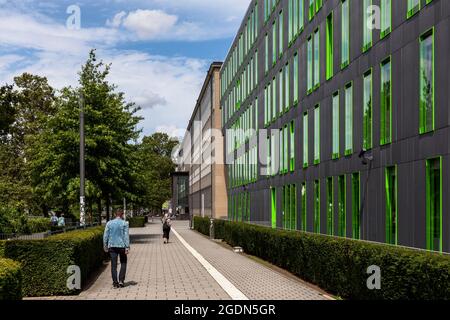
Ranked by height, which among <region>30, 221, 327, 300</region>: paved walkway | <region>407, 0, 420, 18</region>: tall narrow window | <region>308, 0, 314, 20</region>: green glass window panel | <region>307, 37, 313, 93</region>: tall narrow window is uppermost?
<region>308, 0, 314, 20</region>: green glass window panel

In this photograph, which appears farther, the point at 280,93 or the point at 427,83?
the point at 280,93

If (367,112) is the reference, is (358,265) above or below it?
below

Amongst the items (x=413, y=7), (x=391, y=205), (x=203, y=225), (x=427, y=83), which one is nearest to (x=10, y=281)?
(x=427, y=83)

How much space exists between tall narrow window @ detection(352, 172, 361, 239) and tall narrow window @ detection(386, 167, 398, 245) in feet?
8.09

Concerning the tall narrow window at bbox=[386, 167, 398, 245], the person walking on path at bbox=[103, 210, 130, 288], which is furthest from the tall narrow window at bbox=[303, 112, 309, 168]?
the person walking on path at bbox=[103, 210, 130, 288]

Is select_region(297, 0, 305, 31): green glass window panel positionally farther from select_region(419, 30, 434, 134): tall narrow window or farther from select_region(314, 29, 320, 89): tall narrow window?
select_region(419, 30, 434, 134): tall narrow window

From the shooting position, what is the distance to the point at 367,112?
21.0 m

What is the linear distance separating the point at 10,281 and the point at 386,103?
13921mm

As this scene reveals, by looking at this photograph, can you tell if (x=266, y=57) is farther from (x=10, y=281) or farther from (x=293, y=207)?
(x=10, y=281)

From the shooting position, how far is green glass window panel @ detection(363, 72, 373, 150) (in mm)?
20734

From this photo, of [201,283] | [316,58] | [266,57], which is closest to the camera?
[201,283]

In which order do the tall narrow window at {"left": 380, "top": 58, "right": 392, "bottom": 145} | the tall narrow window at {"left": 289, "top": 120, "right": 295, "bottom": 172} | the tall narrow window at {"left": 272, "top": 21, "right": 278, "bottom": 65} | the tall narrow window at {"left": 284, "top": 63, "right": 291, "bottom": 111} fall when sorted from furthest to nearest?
the tall narrow window at {"left": 272, "top": 21, "right": 278, "bottom": 65} < the tall narrow window at {"left": 284, "top": 63, "right": 291, "bottom": 111} < the tall narrow window at {"left": 289, "top": 120, "right": 295, "bottom": 172} < the tall narrow window at {"left": 380, "top": 58, "right": 392, "bottom": 145}

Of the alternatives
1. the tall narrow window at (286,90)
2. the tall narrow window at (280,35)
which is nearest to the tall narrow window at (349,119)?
the tall narrow window at (286,90)

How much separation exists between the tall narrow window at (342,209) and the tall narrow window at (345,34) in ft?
13.5
